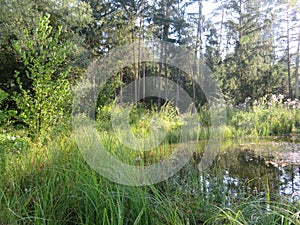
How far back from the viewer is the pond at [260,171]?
5.74 ft

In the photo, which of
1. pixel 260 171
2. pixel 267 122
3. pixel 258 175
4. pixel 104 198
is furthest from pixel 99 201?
pixel 267 122

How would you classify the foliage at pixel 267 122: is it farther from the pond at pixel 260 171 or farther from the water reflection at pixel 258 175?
the water reflection at pixel 258 175

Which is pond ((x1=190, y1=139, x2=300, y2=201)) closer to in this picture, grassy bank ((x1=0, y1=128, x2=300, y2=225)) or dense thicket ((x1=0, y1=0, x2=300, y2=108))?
grassy bank ((x1=0, y1=128, x2=300, y2=225))

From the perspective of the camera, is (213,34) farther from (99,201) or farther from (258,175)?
(99,201)

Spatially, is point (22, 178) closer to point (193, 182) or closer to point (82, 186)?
point (82, 186)

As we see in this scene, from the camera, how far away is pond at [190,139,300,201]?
68.9 inches

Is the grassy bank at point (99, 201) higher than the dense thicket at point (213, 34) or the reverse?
the reverse

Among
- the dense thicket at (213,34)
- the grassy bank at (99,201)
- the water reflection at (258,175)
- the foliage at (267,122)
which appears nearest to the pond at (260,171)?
the water reflection at (258,175)

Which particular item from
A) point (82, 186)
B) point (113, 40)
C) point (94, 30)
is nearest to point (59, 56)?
point (82, 186)

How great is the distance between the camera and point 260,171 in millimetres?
2303

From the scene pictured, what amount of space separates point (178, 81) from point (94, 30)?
20.4 feet

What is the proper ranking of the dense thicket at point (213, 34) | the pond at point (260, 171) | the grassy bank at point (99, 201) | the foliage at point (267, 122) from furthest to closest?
the dense thicket at point (213, 34) < the foliage at point (267, 122) < the pond at point (260, 171) < the grassy bank at point (99, 201)

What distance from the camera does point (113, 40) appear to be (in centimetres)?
1127

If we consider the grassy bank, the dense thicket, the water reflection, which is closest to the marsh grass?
the grassy bank
